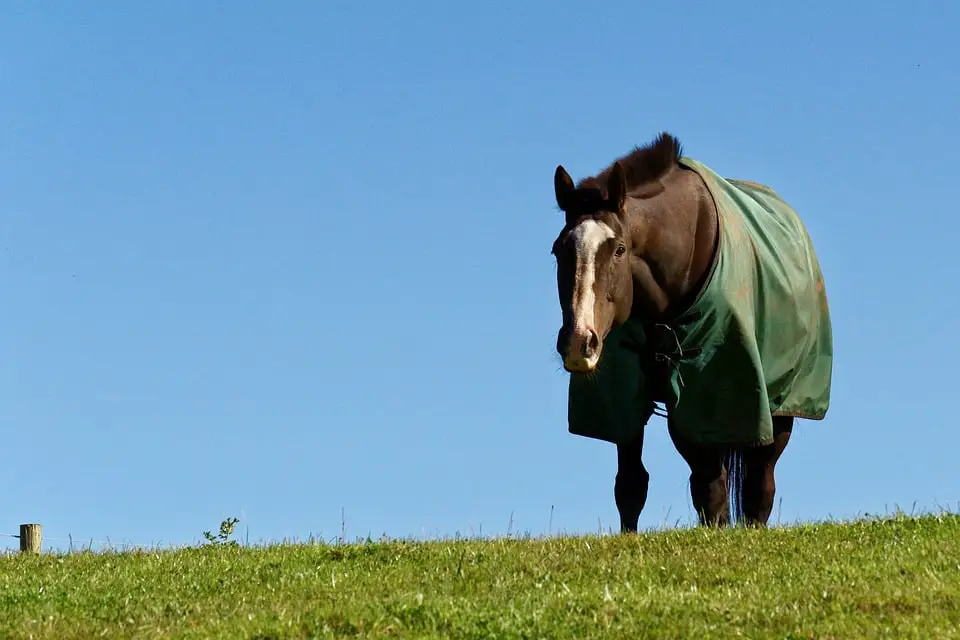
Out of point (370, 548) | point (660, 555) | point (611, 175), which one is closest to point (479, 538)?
point (370, 548)

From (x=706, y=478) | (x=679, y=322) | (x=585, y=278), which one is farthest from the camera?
(x=706, y=478)

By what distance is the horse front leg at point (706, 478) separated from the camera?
1449 cm

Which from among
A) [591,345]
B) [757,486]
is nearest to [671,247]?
[591,345]

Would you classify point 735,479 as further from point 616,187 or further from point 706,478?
point 616,187

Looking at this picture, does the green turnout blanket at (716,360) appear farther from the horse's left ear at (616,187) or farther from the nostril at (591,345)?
the horse's left ear at (616,187)

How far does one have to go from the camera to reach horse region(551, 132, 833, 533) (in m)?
13.3

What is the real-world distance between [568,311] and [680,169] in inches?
102

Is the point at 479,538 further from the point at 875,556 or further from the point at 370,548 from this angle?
the point at 875,556

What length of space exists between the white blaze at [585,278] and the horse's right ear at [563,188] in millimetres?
368

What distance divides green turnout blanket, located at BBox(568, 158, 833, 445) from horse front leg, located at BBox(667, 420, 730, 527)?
0.60 feet

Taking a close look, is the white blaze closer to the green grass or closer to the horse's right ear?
the horse's right ear

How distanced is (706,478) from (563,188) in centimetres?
312

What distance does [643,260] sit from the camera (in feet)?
45.1

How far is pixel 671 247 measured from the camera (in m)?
13.9
